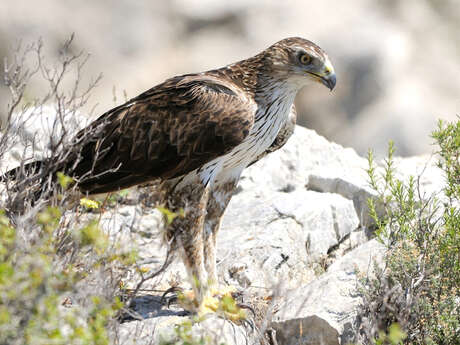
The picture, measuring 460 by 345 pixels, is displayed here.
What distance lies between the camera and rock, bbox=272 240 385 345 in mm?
5105

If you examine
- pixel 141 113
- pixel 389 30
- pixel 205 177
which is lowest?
pixel 205 177

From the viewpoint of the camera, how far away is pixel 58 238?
4648mm

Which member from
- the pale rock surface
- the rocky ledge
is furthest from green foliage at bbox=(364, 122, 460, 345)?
the pale rock surface

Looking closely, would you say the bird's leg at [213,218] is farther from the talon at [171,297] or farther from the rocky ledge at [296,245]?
the talon at [171,297]

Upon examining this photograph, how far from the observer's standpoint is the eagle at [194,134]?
200 inches

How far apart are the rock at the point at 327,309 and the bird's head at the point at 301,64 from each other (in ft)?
4.69

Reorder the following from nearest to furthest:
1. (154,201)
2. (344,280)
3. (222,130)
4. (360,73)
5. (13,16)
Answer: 1. (222,130)
2. (344,280)
3. (154,201)
4. (360,73)
5. (13,16)

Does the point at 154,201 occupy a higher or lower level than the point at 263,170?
lower

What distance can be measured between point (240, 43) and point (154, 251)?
41.0ft

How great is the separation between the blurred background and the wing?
8976 millimetres

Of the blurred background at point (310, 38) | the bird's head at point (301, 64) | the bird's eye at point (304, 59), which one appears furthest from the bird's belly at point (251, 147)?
the blurred background at point (310, 38)

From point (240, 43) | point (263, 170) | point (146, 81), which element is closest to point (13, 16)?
point (146, 81)

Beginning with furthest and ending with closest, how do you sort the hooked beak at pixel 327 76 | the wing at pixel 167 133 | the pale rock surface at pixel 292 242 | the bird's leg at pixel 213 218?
the bird's leg at pixel 213 218 → the hooked beak at pixel 327 76 → the pale rock surface at pixel 292 242 → the wing at pixel 167 133

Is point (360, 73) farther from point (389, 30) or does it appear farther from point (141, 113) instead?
point (141, 113)
